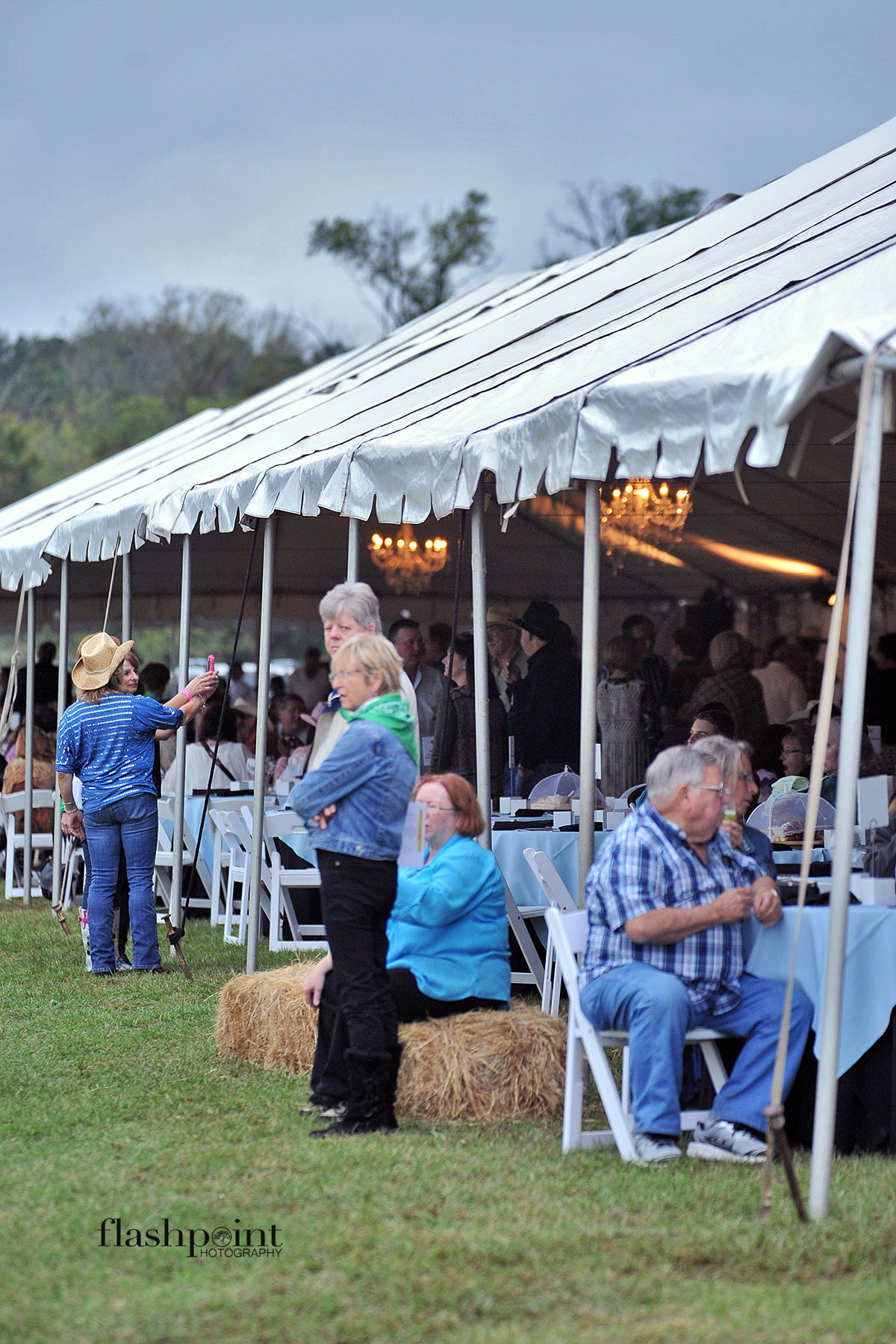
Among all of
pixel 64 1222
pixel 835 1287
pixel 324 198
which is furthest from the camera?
pixel 324 198

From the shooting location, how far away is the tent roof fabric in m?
4.05

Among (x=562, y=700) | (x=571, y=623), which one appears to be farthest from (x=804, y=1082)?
(x=571, y=623)

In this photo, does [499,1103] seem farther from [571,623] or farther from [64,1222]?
[571,623]

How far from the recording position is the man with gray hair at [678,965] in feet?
12.4

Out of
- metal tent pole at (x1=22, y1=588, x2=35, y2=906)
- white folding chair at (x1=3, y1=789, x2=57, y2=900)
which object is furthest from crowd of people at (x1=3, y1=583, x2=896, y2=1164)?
white folding chair at (x1=3, y1=789, x2=57, y2=900)

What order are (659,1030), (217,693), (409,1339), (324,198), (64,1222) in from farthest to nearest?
1. (324,198)
2. (217,693)
3. (659,1030)
4. (64,1222)
5. (409,1339)

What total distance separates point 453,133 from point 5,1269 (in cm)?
5090

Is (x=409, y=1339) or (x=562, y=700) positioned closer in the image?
(x=409, y=1339)

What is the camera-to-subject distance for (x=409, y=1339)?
261 centimetres

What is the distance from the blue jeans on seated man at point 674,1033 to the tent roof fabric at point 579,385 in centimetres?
139

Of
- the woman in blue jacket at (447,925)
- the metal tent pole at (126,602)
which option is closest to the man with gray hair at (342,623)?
the woman in blue jacket at (447,925)

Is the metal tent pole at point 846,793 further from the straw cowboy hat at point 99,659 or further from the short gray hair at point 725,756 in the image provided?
the straw cowboy hat at point 99,659

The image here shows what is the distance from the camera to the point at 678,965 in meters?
3.87

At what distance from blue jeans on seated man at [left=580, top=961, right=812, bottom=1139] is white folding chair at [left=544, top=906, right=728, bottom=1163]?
1.6 inches
